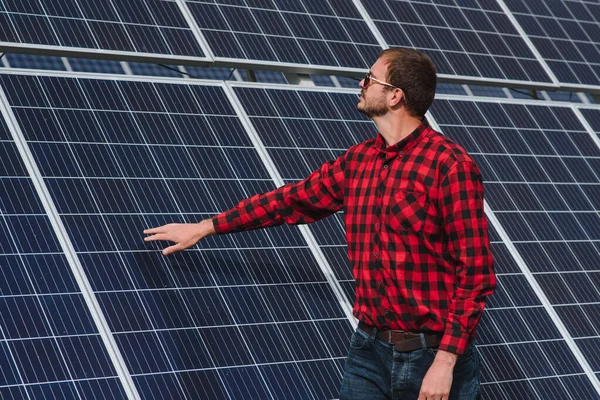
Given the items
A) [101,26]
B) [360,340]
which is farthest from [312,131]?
[360,340]

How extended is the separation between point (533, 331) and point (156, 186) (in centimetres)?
324

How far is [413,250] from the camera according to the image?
7.20 m

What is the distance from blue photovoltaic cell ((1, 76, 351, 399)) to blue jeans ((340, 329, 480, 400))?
3.64 feet

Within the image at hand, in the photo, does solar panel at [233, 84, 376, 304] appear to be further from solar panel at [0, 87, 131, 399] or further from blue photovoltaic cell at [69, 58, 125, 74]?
blue photovoltaic cell at [69, 58, 125, 74]

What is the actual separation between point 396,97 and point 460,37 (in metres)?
6.07

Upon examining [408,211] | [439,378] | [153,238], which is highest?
[153,238]

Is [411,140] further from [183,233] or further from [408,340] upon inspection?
[183,233]

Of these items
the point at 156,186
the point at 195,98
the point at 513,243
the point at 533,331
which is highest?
the point at 195,98

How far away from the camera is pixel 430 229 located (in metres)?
7.17

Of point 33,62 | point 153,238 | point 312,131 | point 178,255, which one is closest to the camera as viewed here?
point 153,238

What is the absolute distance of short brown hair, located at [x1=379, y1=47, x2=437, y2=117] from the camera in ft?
23.7

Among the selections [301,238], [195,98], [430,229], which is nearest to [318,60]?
[195,98]

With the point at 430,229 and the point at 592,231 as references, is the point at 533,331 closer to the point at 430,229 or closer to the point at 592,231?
the point at 592,231

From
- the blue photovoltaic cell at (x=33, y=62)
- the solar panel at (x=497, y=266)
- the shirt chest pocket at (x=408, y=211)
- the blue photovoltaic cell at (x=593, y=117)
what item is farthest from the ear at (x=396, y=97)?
the blue photovoltaic cell at (x=593, y=117)
